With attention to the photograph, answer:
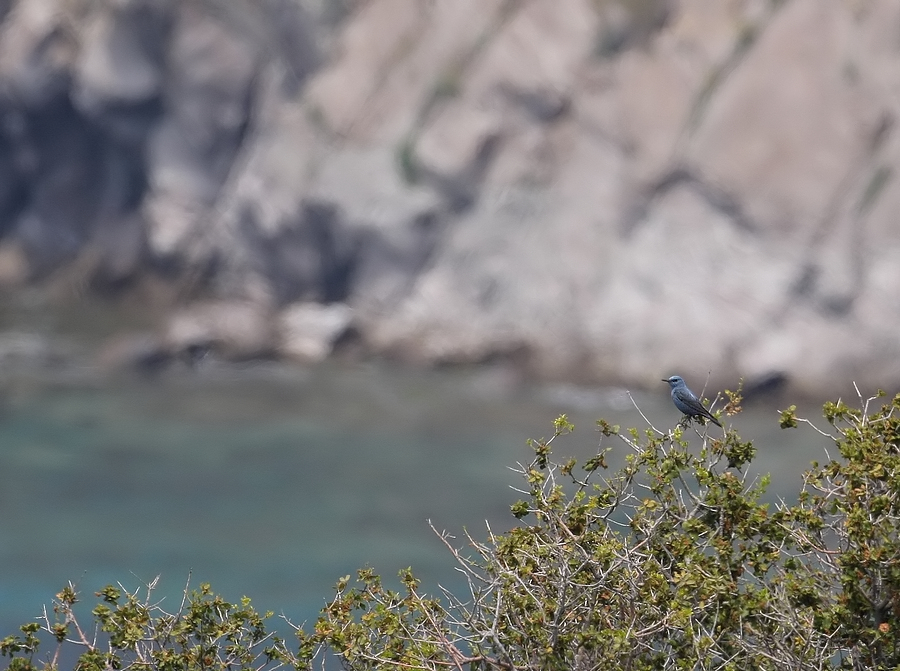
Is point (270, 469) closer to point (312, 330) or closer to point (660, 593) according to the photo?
point (312, 330)

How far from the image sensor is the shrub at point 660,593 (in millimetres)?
9312

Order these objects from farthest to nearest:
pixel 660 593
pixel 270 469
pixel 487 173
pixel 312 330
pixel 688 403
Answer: pixel 487 173 < pixel 312 330 < pixel 270 469 < pixel 688 403 < pixel 660 593

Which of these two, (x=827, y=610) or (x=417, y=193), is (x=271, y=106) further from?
(x=827, y=610)

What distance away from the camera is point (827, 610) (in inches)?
374

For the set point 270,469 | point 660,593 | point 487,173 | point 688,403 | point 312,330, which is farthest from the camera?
point 487,173

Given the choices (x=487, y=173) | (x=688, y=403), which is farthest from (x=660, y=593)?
(x=487, y=173)

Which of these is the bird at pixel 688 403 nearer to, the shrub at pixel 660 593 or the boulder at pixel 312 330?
the shrub at pixel 660 593

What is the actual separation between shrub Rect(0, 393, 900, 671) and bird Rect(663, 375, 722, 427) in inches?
9.2

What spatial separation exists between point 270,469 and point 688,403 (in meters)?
26.5

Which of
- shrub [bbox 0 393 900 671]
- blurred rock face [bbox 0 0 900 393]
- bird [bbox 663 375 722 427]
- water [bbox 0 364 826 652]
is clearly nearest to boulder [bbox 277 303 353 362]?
blurred rock face [bbox 0 0 900 393]

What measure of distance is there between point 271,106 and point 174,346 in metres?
14.5

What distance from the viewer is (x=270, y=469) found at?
36250 mm

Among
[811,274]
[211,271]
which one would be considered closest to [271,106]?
[211,271]

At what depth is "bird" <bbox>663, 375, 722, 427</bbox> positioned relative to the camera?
1047 centimetres
